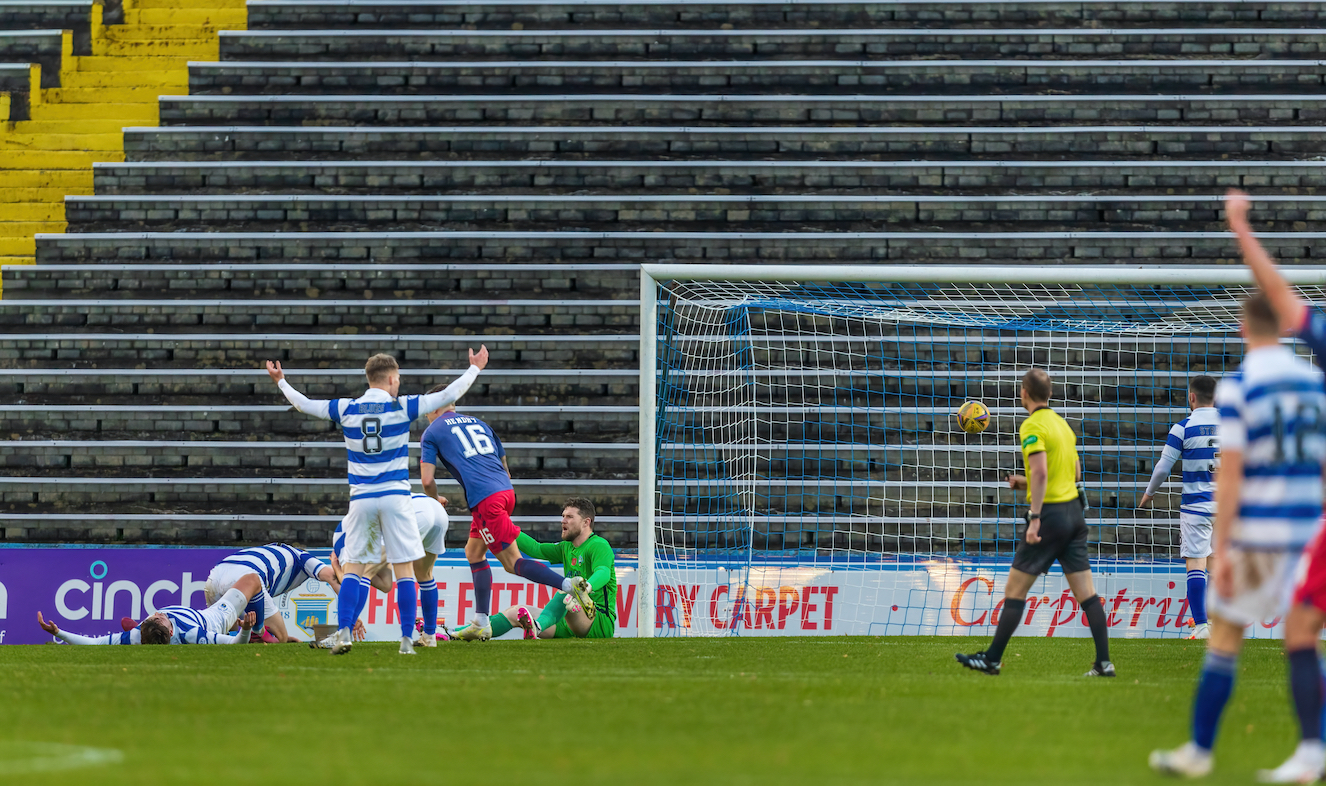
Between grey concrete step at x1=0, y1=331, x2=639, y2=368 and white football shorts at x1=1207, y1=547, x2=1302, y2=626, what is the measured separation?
39.1 ft

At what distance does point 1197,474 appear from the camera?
1026 centimetres

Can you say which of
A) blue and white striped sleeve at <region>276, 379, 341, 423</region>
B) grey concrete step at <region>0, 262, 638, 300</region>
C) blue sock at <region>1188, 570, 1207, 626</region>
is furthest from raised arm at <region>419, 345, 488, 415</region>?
grey concrete step at <region>0, 262, 638, 300</region>

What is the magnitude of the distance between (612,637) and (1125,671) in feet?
14.4

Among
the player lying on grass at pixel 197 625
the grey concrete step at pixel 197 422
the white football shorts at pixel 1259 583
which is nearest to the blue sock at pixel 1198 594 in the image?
the white football shorts at pixel 1259 583

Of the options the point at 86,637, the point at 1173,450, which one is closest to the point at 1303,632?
the point at 1173,450

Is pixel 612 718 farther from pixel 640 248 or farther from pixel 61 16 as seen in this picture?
pixel 61 16

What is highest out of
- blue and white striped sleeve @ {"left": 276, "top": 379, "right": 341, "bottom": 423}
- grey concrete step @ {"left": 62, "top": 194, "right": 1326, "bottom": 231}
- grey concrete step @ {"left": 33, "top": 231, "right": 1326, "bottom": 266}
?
grey concrete step @ {"left": 62, "top": 194, "right": 1326, "bottom": 231}

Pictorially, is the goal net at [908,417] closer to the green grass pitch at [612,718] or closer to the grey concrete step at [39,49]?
the green grass pitch at [612,718]

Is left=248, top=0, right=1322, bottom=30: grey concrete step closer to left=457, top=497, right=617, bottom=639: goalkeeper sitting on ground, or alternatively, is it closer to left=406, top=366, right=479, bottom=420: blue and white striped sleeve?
left=457, top=497, right=617, bottom=639: goalkeeper sitting on ground

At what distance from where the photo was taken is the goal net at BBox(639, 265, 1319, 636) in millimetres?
13188

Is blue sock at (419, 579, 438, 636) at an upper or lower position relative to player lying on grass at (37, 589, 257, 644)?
upper

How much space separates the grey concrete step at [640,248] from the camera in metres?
16.1

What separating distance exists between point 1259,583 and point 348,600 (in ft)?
18.7

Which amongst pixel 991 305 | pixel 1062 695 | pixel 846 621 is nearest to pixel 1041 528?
pixel 1062 695
